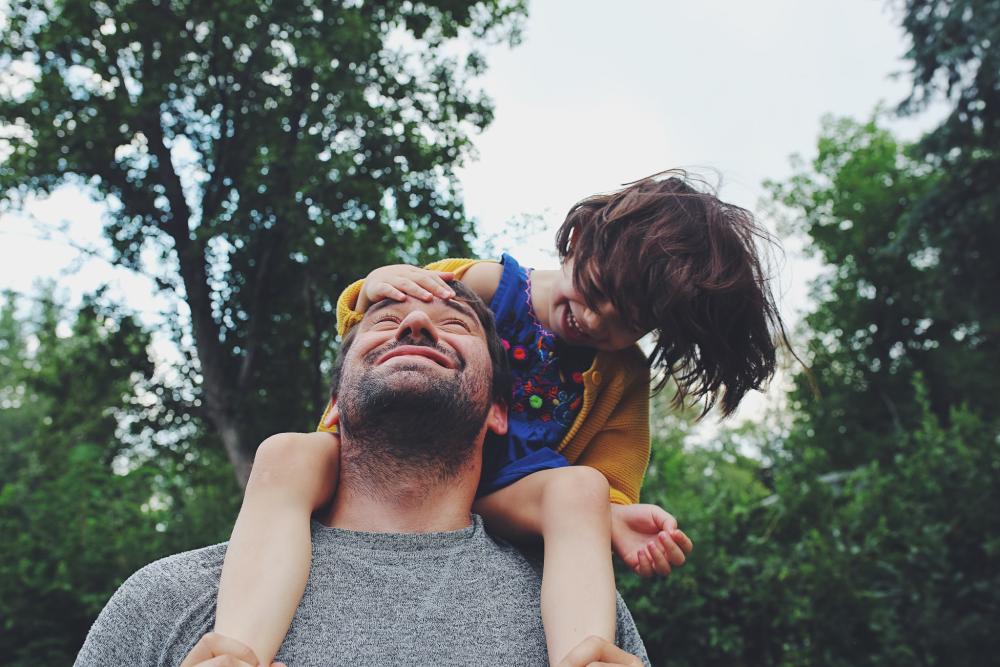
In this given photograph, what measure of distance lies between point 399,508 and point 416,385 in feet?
0.99

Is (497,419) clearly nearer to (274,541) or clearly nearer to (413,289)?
(413,289)

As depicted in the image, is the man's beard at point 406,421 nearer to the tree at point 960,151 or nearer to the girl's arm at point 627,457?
the girl's arm at point 627,457

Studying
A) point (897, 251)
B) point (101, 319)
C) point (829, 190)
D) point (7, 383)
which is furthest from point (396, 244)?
point (7, 383)

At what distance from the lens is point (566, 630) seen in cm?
169

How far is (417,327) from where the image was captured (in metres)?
2.09

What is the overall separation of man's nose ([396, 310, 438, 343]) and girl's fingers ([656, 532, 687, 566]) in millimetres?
708

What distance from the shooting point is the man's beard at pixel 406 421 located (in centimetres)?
197

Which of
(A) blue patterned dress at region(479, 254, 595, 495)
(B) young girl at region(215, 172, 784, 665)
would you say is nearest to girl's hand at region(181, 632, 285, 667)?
(B) young girl at region(215, 172, 784, 665)

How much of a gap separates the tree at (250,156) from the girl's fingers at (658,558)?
725 centimetres

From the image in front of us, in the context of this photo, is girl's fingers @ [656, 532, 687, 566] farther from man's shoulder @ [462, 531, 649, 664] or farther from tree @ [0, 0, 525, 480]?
tree @ [0, 0, 525, 480]

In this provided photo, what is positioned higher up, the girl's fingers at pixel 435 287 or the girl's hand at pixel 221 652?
the girl's fingers at pixel 435 287

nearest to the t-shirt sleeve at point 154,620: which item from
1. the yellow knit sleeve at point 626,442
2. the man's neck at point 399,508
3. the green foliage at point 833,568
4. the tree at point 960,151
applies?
the man's neck at point 399,508

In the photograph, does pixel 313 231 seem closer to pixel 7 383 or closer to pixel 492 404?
pixel 492 404

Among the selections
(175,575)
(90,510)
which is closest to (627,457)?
(175,575)
